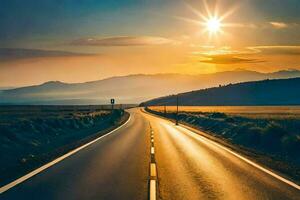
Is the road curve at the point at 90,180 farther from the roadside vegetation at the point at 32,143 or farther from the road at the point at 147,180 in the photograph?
the roadside vegetation at the point at 32,143

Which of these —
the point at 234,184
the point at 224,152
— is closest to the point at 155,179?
the point at 234,184

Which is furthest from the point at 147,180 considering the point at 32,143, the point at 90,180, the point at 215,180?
the point at 32,143

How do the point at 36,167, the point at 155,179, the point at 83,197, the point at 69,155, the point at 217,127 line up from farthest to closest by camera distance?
the point at 217,127
the point at 69,155
the point at 36,167
the point at 155,179
the point at 83,197

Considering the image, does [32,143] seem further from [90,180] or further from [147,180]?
[147,180]

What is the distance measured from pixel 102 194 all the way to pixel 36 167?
16.3ft

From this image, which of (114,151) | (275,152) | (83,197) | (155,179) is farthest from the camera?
(275,152)

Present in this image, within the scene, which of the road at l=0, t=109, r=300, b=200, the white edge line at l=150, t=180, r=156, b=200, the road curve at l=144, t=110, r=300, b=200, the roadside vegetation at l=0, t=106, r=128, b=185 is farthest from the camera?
the roadside vegetation at l=0, t=106, r=128, b=185

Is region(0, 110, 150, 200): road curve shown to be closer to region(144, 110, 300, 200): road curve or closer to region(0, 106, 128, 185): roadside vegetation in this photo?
region(144, 110, 300, 200): road curve

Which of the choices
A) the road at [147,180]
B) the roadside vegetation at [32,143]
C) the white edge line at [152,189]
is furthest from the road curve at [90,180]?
the roadside vegetation at [32,143]

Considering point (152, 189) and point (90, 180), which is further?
point (90, 180)

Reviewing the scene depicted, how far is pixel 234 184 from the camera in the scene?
36.3 feet

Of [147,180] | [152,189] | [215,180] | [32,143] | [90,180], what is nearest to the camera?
[152,189]

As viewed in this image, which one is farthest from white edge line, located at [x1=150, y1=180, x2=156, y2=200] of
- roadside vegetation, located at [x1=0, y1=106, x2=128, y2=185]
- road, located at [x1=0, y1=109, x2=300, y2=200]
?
roadside vegetation, located at [x1=0, y1=106, x2=128, y2=185]

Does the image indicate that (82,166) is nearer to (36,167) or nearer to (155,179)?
(36,167)
